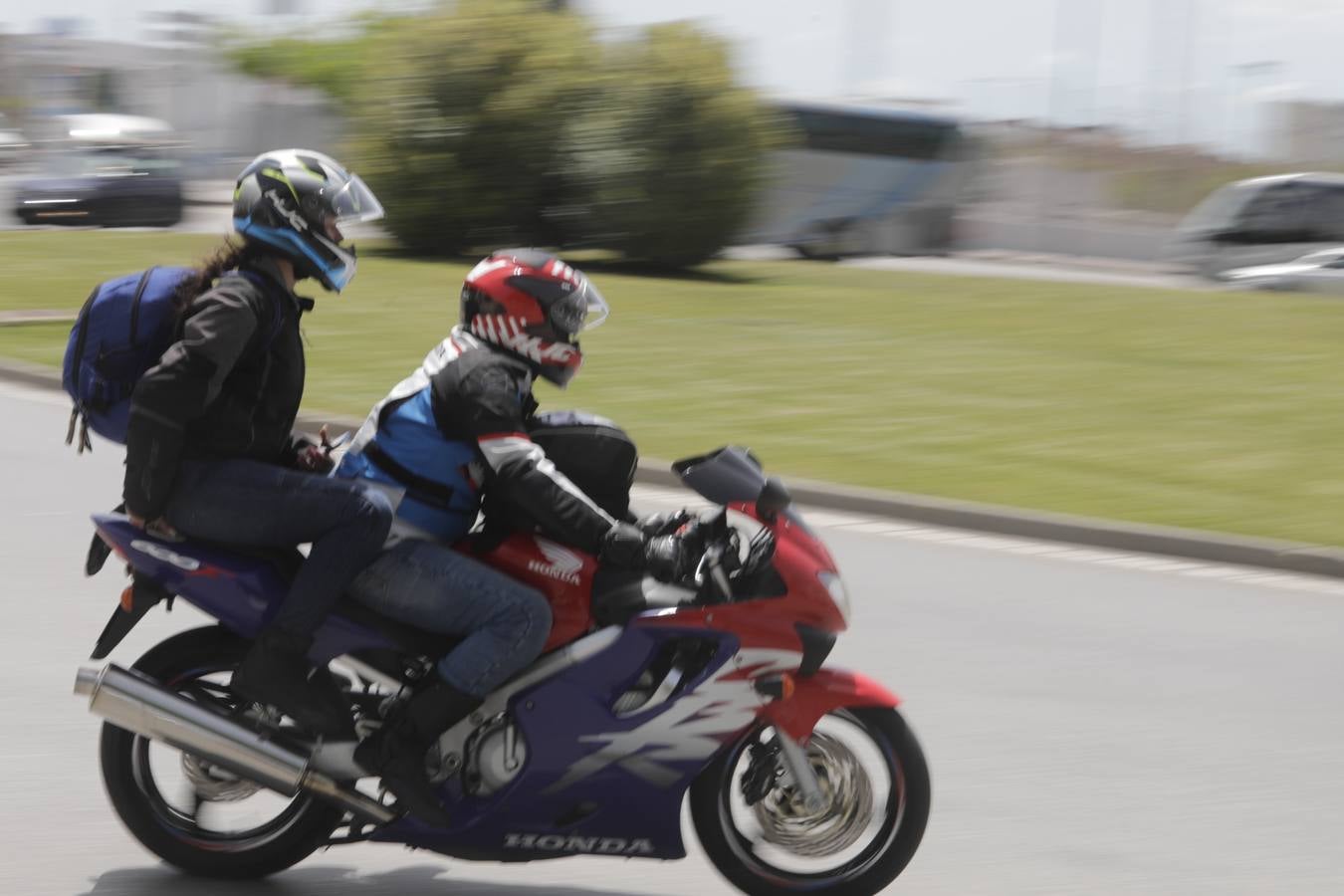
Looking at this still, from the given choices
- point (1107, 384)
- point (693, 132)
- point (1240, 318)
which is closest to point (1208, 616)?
point (1107, 384)

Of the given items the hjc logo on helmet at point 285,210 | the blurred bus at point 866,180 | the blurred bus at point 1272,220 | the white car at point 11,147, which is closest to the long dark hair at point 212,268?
the hjc logo on helmet at point 285,210

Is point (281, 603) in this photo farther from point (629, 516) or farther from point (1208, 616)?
point (1208, 616)

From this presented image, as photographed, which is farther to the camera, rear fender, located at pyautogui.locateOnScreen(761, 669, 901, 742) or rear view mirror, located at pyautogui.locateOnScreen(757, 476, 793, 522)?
rear fender, located at pyautogui.locateOnScreen(761, 669, 901, 742)

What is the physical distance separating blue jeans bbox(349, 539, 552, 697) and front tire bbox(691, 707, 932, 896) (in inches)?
22.1

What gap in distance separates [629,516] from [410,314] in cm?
1407

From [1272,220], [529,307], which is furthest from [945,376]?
[1272,220]

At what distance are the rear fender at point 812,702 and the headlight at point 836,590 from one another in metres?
0.15

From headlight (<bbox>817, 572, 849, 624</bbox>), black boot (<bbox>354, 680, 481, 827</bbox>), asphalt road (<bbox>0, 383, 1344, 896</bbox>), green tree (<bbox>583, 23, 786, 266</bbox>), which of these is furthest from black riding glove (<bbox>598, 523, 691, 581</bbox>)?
green tree (<bbox>583, 23, 786, 266</bbox>)

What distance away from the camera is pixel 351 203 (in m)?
4.45

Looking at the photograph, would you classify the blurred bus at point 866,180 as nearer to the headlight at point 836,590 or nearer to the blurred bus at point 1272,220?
→ the blurred bus at point 1272,220

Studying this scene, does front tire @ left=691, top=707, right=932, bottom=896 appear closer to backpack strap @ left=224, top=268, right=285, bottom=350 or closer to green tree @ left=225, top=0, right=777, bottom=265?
backpack strap @ left=224, top=268, right=285, bottom=350

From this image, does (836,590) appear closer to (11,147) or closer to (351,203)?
(351,203)

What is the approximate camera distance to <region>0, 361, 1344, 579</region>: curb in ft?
31.5

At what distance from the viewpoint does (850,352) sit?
1723 cm
